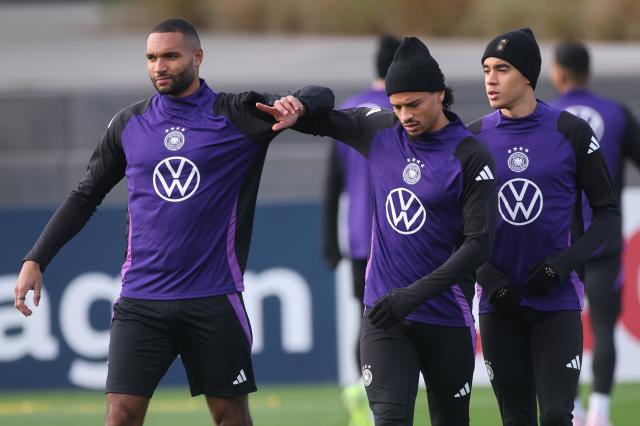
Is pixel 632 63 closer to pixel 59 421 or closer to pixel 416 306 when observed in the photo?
pixel 59 421

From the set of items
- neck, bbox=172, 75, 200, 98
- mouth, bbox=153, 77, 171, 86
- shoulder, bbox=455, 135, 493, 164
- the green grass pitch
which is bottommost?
the green grass pitch

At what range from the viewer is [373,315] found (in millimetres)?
6270

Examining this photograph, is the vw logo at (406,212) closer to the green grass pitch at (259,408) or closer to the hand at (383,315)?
the hand at (383,315)

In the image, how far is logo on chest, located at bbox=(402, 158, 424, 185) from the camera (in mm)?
6383

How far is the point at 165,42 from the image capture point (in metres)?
6.67

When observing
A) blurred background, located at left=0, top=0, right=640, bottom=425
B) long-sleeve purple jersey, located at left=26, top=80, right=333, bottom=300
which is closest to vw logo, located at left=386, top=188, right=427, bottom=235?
long-sleeve purple jersey, located at left=26, top=80, right=333, bottom=300

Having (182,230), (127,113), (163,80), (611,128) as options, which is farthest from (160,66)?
(611,128)

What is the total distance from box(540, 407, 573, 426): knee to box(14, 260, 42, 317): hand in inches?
99.7

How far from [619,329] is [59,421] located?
4.63 metres

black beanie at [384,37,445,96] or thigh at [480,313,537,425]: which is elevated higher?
black beanie at [384,37,445,96]

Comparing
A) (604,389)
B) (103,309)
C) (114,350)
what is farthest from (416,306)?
(103,309)

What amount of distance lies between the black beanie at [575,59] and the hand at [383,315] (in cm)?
344

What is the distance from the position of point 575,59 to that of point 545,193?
2.55 metres

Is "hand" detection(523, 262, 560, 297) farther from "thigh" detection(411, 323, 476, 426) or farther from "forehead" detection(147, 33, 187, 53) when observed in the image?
"forehead" detection(147, 33, 187, 53)
